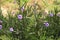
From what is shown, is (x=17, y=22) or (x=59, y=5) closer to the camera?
(x=17, y=22)

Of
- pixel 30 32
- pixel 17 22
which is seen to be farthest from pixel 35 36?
pixel 17 22

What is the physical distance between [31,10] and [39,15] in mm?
240

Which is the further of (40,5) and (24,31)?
(40,5)

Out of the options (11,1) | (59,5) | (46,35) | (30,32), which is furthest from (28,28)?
(11,1)

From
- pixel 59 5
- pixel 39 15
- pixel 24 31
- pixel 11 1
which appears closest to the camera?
pixel 24 31

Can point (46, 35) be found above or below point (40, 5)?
below

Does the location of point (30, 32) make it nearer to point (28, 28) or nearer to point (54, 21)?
point (28, 28)

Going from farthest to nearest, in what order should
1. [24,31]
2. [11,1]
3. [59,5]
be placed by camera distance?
[11,1], [59,5], [24,31]

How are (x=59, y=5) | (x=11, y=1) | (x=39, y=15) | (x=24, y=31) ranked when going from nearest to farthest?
(x=24, y=31)
(x=39, y=15)
(x=59, y=5)
(x=11, y=1)

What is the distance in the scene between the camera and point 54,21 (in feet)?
12.1

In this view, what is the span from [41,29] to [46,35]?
0.54 feet

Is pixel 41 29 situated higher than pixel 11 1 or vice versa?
pixel 11 1

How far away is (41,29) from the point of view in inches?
136

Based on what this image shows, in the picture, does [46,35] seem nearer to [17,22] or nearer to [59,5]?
[17,22]
